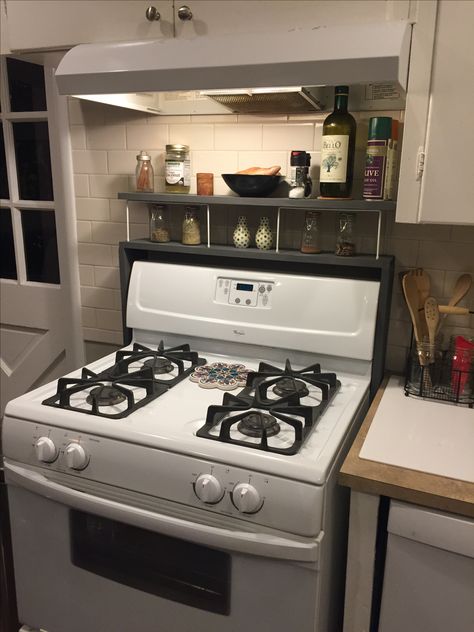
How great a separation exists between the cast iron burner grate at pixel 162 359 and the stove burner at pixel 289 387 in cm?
29

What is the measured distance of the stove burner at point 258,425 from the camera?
4.10ft

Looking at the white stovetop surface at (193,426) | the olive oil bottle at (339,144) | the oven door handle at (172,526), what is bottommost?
the oven door handle at (172,526)

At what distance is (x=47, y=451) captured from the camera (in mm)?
1311

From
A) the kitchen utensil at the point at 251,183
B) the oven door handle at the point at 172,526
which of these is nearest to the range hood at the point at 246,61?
the kitchen utensil at the point at 251,183

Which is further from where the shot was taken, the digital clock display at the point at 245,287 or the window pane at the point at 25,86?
the window pane at the point at 25,86

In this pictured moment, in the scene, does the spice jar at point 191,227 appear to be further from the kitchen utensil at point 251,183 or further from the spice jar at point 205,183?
the kitchen utensil at point 251,183

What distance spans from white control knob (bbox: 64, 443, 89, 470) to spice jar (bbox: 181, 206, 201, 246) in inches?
31.3

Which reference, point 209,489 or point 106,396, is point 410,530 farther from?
point 106,396

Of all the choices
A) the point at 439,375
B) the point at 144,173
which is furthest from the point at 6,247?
the point at 439,375

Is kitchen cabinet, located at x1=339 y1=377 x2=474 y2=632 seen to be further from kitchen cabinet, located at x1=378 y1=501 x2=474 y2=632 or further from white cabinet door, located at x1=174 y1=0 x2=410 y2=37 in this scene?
white cabinet door, located at x1=174 y1=0 x2=410 y2=37

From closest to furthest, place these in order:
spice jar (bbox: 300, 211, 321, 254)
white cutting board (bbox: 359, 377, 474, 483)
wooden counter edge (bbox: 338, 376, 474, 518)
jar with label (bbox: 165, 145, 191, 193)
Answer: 1. wooden counter edge (bbox: 338, 376, 474, 518)
2. white cutting board (bbox: 359, 377, 474, 483)
3. spice jar (bbox: 300, 211, 321, 254)
4. jar with label (bbox: 165, 145, 191, 193)

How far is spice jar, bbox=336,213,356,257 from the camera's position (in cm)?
162

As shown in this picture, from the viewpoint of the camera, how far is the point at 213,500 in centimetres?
116

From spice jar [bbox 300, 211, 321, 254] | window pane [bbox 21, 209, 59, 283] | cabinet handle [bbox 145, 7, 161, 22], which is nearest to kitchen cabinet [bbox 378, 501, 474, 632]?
spice jar [bbox 300, 211, 321, 254]
